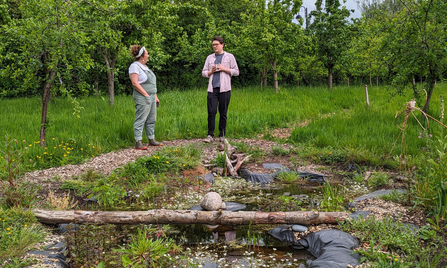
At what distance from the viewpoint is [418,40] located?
757cm

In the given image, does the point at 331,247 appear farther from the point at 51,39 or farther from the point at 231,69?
the point at 51,39

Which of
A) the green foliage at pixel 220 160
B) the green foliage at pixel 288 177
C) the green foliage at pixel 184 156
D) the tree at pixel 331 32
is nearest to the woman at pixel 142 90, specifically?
the green foliage at pixel 184 156

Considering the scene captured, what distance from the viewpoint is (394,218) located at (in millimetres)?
4074

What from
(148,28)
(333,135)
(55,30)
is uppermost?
(148,28)

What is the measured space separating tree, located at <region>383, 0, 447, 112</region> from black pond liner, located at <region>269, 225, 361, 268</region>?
500 cm

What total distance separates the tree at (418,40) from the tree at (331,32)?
8219 mm

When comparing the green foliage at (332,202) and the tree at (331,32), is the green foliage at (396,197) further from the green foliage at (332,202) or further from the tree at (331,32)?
the tree at (331,32)

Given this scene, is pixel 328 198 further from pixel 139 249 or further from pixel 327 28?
pixel 327 28

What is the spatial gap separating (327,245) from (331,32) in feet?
48.6

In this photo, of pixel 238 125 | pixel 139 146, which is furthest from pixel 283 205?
pixel 238 125

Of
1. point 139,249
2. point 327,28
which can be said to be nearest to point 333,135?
point 139,249

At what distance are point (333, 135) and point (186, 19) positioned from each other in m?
16.4

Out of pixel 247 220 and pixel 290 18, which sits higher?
pixel 290 18

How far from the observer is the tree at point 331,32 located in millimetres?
16234
